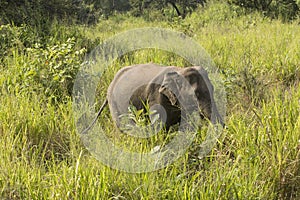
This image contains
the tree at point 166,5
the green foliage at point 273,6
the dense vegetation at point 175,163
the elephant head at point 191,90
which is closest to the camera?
the dense vegetation at point 175,163

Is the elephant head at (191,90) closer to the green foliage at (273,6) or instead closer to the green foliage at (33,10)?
the green foliage at (33,10)

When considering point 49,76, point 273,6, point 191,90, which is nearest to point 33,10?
point 49,76

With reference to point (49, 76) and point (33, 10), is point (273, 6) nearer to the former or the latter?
point (33, 10)

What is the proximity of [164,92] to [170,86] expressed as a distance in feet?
0.26

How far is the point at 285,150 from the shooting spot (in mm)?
2238

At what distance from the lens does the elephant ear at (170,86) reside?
2.74 m

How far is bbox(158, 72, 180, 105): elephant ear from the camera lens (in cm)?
274

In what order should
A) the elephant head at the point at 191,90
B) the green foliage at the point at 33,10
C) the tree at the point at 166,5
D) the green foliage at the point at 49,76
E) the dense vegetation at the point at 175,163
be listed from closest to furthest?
1. the dense vegetation at the point at 175,163
2. the elephant head at the point at 191,90
3. the green foliage at the point at 49,76
4. the green foliage at the point at 33,10
5. the tree at the point at 166,5

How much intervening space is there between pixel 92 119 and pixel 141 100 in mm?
494

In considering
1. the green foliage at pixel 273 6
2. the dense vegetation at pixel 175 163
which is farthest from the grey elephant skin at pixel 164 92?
the green foliage at pixel 273 6

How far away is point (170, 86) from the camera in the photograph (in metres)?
2.73

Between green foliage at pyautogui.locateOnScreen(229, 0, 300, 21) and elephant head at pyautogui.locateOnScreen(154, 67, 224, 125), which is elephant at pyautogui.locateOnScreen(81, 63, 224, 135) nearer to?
elephant head at pyautogui.locateOnScreen(154, 67, 224, 125)

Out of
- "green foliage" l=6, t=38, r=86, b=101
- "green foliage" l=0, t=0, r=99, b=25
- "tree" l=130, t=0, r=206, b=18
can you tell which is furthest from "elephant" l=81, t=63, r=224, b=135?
"tree" l=130, t=0, r=206, b=18

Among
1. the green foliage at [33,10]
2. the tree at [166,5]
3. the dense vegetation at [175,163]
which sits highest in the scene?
the green foliage at [33,10]
